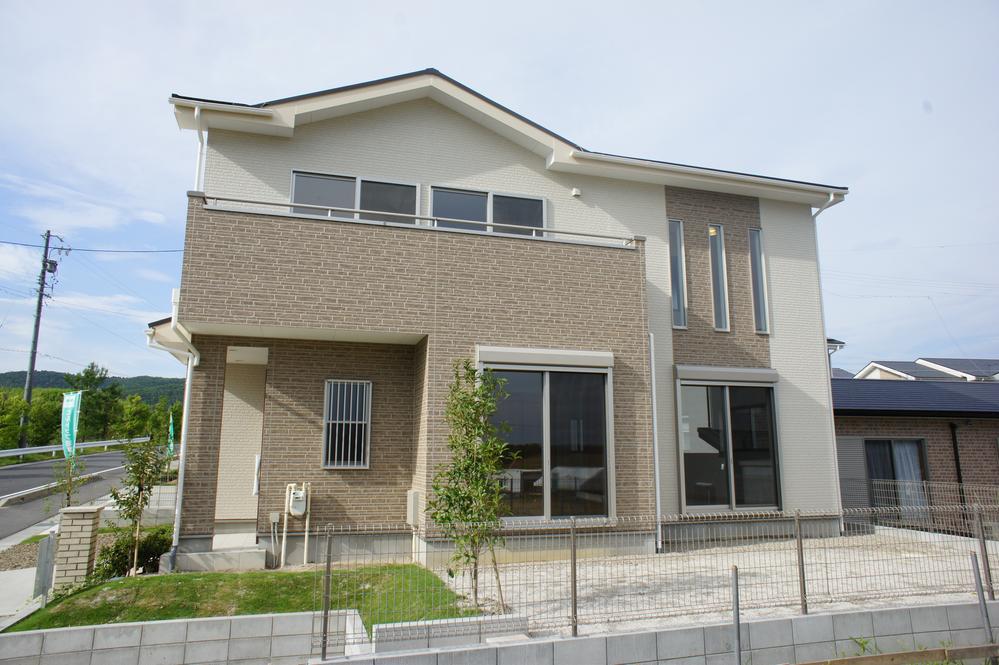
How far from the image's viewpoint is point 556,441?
10234 mm

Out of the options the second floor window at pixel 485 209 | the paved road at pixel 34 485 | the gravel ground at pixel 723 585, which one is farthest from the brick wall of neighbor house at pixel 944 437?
the paved road at pixel 34 485

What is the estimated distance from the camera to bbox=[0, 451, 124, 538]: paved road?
50.4 feet

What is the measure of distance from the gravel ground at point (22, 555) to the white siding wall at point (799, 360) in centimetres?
1299

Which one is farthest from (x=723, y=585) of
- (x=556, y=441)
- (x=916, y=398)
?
(x=916, y=398)

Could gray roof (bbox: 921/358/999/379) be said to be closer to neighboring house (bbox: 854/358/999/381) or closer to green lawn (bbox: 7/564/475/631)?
neighboring house (bbox: 854/358/999/381)

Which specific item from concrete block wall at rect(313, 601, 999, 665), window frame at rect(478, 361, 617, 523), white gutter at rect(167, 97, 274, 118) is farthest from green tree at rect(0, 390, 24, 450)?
concrete block wall at rect(313, 601, 999, 665)

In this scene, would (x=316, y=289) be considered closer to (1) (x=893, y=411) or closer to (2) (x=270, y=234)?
(2) (x=270, y=234)

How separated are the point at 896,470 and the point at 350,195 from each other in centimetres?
1404

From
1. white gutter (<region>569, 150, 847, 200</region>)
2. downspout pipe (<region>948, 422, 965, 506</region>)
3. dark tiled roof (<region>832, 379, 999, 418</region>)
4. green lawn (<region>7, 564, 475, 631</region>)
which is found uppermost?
white gutter (<region>569, 150, 847, 200</region>)

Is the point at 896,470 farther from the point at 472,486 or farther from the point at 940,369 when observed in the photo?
the point at 940,369

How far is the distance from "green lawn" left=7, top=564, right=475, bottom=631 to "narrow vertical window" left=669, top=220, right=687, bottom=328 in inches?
295

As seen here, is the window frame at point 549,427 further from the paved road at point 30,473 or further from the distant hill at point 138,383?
the distant hill at point 138,383

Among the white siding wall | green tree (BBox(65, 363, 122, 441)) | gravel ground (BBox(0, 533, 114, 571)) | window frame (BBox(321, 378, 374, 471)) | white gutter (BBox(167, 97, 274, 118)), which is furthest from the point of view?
green tree (BBox(65, 363, 122, 441))

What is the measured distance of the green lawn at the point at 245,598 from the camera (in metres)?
6.91
